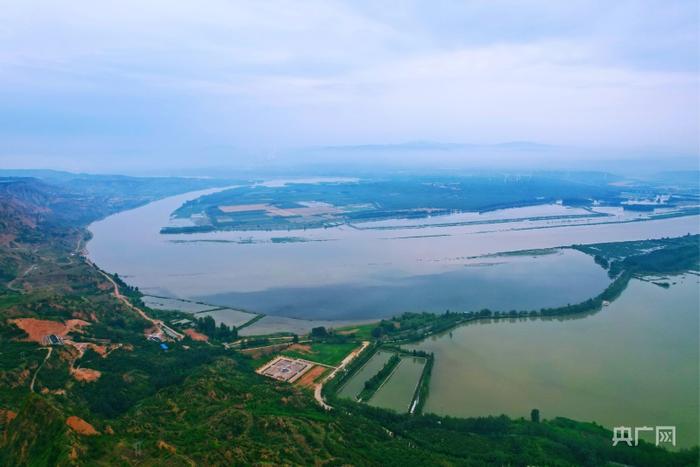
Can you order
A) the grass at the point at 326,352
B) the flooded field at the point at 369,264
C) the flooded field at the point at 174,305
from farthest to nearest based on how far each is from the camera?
the flooded field at the point at 369,264
the flooded field at the point at 174,305
the grass at the point at 326,352

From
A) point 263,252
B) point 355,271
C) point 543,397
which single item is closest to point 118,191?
point 263,252

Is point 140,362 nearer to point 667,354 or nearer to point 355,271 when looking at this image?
point 355,271

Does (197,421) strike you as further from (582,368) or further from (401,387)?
(582,368)

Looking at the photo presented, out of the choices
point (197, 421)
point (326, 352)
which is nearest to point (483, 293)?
point (326, 352)

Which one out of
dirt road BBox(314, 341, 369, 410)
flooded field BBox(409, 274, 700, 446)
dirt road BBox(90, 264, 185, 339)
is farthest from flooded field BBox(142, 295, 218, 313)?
flooded field BBox(409, 274, 700, 446)

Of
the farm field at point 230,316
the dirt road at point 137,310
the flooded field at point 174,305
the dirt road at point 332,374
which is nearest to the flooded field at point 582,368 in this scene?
the dirt road at point 332,374

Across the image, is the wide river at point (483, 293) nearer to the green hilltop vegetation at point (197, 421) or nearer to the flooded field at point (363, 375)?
the green hilltop vegetation at point (197, 421)

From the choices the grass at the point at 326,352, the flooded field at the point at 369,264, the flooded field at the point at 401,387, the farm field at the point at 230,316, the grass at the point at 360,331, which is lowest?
the flooded field at the point at 401,387
